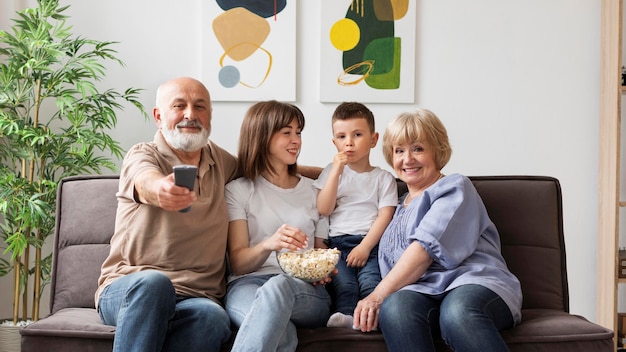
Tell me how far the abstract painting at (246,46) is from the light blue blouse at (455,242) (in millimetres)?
1614

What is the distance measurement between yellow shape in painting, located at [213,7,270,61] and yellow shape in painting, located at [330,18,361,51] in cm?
35

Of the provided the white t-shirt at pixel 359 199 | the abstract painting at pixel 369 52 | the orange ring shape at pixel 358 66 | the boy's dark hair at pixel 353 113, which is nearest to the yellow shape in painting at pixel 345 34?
the abstract painting at pixel 369 52

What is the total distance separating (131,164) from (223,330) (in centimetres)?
58

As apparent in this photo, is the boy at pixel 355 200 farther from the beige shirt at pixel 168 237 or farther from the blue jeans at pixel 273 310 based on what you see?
the beige shirt at pixel 168 237

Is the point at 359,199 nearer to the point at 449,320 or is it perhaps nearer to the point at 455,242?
the point at 455,242

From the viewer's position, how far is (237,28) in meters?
3.76

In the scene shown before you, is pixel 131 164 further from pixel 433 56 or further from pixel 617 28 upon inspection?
pixel 617 28

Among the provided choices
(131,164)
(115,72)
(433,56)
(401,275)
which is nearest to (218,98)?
(115,72)

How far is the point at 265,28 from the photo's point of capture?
376 centimetres

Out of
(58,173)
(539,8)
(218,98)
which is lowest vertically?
(58,173)

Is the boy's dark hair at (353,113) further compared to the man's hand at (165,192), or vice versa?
the boy's dark hair at (353,113)

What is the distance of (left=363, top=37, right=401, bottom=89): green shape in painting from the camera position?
3.80 meters

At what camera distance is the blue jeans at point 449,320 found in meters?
1.98

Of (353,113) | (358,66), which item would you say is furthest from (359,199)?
(358,66)
